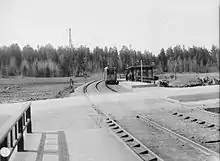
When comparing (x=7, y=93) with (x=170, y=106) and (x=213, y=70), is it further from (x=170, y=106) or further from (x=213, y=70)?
(x=170, y=106)

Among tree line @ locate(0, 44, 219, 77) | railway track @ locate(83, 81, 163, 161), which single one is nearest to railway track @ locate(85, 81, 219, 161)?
railway track @ locate(83, 81, 163, 161)

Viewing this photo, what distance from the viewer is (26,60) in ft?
10.5

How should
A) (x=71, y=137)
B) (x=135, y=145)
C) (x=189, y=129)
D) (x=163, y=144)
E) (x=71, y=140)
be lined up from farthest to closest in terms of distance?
1. (x=189, y=129)
2. (x=71, y=137)
3. (x=71, y=140)
4. (x=163, y=144)
5. (x=135, y=145)

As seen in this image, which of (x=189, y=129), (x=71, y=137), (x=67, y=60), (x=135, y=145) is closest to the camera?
(x=67, y=60)

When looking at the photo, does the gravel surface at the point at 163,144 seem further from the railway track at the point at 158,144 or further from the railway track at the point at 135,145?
the railway track at the point at 135,145

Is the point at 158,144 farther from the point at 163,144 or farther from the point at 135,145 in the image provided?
the point at 135,145

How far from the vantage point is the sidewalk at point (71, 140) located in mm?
4156

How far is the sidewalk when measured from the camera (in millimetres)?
4156

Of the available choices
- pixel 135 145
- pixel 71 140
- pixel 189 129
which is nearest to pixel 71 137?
pixel 71 140

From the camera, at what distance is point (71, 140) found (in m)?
5.14

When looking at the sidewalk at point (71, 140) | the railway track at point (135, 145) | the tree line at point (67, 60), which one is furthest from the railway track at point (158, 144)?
the tree line at point (67, 60)

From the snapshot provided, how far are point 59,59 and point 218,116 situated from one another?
4.53m

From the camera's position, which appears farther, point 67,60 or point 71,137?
point 71,137

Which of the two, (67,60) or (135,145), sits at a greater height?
(67,60)
